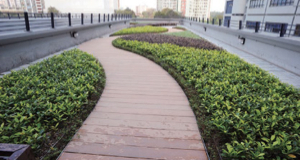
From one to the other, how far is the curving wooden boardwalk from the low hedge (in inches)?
12.6

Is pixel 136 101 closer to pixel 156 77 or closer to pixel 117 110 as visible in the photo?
pixel 117 110

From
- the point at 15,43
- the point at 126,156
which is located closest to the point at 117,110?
the point at 126,156

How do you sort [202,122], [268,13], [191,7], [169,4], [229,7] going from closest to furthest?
[202,122]
[268,13]
[229,7]
[191,7]
[169,4]

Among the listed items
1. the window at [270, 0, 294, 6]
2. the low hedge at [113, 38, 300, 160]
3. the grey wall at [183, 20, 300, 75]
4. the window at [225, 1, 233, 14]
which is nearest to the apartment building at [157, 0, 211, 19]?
the window at [225, 1, 233, 14]

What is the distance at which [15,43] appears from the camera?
682 cm

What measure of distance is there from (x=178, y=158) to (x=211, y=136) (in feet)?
2.76

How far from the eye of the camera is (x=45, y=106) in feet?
12.1

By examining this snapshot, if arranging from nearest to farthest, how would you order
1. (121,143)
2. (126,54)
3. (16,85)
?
(121,143) < (16,85) < (126,54)

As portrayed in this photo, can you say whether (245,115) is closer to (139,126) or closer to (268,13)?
(139,126)

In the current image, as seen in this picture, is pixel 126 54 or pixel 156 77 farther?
pixel 126 54

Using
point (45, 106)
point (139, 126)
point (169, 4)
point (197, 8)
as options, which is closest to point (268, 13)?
point (139, 126)

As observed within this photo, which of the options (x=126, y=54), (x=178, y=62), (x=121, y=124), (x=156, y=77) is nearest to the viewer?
(x=121, y=124)

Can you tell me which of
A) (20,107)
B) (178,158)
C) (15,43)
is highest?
(15,43)

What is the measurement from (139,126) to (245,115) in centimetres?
196
